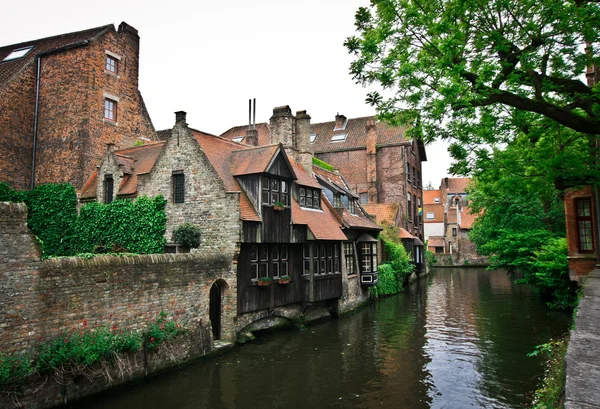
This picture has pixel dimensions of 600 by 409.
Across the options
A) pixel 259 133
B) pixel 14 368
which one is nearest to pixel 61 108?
pixel 14 368

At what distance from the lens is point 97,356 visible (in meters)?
11.1

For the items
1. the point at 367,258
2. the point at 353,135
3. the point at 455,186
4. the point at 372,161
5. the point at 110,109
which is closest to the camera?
the point at 367,258

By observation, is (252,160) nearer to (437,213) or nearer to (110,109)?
(110,109)

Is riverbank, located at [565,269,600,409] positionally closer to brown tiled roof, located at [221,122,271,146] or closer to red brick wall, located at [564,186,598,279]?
A: red brick wall, located at [564,186,598,279]

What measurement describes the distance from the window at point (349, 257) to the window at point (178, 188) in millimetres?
10580

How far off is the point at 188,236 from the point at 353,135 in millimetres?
33658

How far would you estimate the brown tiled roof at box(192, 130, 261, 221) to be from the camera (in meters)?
17.6

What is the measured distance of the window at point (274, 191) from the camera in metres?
18.5

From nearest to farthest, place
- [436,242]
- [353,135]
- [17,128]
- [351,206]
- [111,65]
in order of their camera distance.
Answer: [17,128] < [111,65] < [351,206] < [353,135] < [436,242]

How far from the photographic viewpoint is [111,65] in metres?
28.2

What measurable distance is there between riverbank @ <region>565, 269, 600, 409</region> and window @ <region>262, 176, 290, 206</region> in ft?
38.8

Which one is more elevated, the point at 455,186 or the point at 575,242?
the point at 455,186

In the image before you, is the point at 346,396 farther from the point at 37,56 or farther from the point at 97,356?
the point at 37,56

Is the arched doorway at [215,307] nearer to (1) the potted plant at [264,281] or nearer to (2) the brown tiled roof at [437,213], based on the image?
(1) the potted plant at [264,281]
